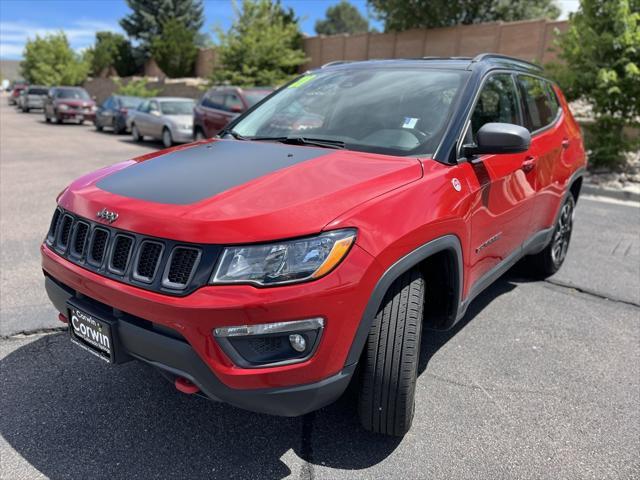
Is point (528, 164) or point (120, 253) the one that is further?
point (528, 164)

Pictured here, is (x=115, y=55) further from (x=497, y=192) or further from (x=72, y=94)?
(x=497, y=192)

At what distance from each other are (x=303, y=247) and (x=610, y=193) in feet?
29.7

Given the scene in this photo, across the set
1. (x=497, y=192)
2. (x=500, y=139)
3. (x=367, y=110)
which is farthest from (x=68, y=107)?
(x=500, y=139)

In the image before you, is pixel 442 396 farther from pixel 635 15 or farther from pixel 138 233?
pixel 635 15

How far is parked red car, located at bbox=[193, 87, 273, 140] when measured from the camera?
12.2m

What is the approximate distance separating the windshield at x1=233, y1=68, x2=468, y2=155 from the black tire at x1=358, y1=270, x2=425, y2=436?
2.70 feet

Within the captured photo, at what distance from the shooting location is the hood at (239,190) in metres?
1.95

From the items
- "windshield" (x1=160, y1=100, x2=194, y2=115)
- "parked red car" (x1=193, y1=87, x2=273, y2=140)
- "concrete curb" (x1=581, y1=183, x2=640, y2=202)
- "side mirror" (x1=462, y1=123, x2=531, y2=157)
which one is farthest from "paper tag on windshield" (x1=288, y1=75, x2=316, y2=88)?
"windshield" (x1=160, y1=100, x2=194, y2=115)

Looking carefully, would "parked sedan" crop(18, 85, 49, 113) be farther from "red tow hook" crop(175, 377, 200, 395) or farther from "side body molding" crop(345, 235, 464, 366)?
"side body molding" crop(345, 235, 464, 366)

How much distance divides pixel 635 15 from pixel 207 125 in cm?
913

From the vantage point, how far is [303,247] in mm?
1920

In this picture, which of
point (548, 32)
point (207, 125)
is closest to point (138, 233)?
point (207, 125)

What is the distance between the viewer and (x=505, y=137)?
2.63 metres

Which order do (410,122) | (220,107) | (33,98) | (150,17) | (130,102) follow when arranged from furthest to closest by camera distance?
1. (150,17)
2. (33,98)
3. (130,102)
4. (220,107)
5. (410,122)
